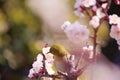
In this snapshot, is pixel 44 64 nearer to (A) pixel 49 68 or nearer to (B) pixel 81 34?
(A) pixel 49 68

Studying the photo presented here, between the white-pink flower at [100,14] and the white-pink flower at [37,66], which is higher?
the white-pink flower at [100,14]

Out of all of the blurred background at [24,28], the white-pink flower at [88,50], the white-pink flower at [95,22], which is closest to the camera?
the white-pink flower at [95,22]

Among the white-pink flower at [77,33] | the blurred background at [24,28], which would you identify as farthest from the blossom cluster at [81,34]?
the blurred background at [24,28]

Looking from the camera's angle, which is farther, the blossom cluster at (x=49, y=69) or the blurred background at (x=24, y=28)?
the blurred background at (x=24, y=28)

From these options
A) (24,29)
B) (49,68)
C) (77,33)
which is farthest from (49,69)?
(24,29)

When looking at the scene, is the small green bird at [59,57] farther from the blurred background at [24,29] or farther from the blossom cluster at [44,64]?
the blurred background at [24,29]

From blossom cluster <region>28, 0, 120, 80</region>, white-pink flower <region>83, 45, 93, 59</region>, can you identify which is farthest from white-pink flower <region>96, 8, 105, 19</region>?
white-pink flower <region>83, 45, 93, 59</region>
